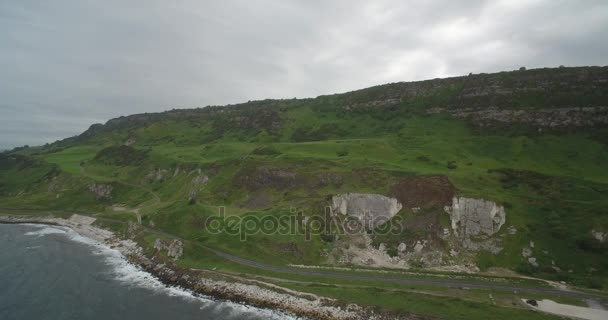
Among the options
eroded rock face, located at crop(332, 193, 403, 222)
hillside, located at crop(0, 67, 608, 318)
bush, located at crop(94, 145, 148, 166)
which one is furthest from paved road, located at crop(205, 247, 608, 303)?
bush, located at crop(94, 145, 148, 166)

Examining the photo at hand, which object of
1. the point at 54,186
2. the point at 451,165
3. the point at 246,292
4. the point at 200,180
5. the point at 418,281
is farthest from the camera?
the point at 54,186

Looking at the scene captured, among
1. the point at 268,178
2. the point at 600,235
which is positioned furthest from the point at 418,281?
the point at 268,178

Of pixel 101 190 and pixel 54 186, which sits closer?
pixel 101 190

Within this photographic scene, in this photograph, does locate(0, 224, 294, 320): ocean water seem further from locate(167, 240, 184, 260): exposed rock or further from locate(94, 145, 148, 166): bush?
locate(94, 145, 148, 166): bush

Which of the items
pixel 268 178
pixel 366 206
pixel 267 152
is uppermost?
pixel 267 152

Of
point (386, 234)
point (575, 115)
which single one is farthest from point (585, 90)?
point (386, 234)

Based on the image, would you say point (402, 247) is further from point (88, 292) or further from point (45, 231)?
point (45, 231)

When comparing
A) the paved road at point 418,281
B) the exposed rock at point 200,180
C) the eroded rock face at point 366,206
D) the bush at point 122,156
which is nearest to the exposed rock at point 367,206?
the eroded rock face at point 366,206
